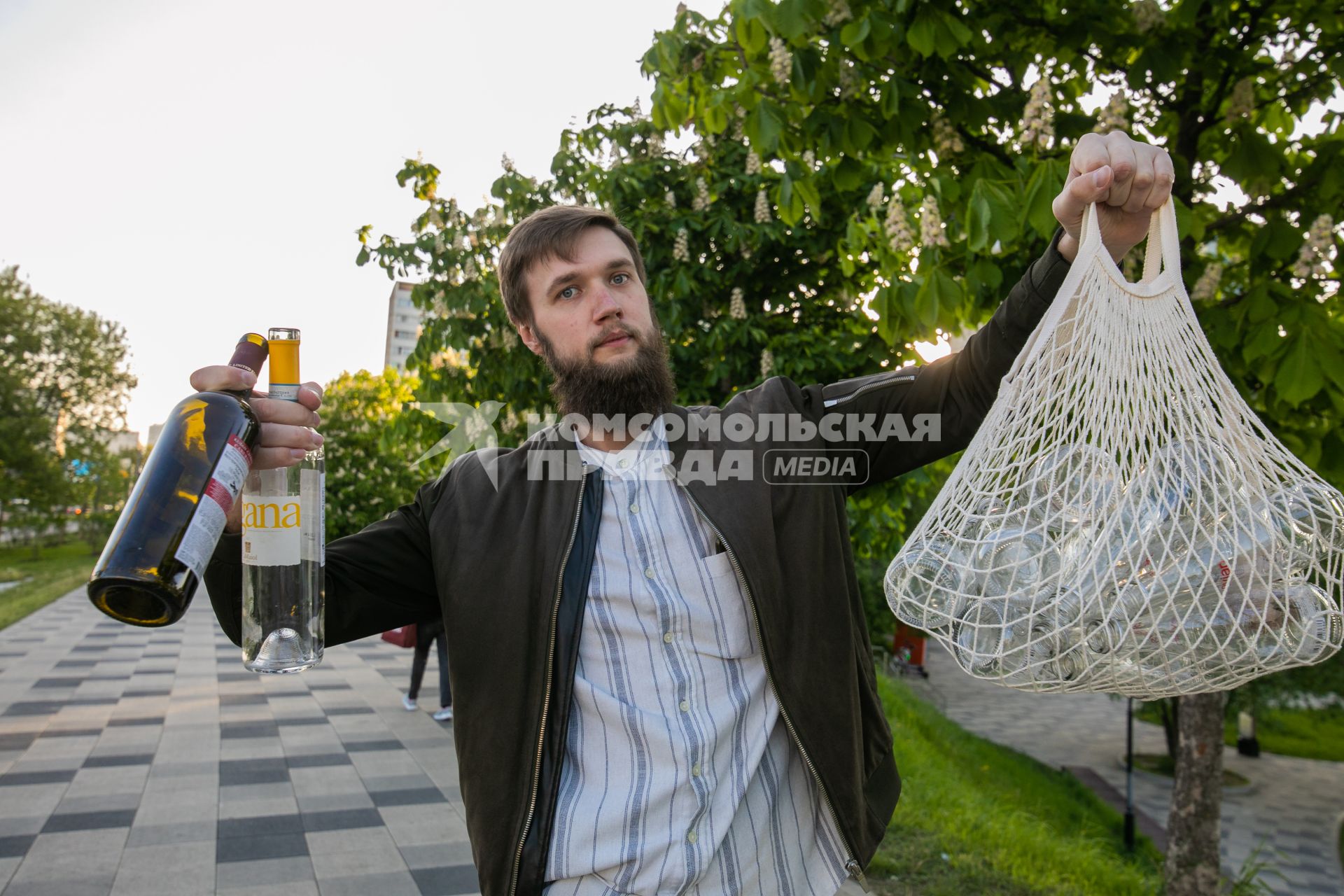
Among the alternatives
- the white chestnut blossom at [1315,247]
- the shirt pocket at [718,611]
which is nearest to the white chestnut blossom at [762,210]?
the white chestnut blossom at [1315,247]

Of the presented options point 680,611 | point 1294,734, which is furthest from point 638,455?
point 1294,734

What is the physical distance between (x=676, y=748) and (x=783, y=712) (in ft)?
0.65

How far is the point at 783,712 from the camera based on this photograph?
5.43ft

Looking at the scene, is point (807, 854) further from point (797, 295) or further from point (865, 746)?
point (797, 295)

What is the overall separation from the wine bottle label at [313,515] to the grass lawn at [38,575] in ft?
20.1

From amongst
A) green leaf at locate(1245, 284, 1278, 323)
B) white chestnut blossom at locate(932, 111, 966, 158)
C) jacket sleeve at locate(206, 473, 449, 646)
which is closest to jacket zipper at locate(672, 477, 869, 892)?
jacket sleeve at locate(206, 473, 449, 646)

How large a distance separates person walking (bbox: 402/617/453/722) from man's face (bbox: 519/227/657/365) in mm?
6501

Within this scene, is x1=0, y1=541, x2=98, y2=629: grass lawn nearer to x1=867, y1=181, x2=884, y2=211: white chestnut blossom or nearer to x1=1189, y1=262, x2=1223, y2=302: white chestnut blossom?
x1=867, y1=181, x2=884, y2=211: white chestnut blossom

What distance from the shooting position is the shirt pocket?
5.62ft

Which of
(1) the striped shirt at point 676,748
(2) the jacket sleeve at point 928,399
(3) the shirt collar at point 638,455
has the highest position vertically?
(2) the jacket sleeve at point 928,399

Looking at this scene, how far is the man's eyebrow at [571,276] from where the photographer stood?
6.68 ft

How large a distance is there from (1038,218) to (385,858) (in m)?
4.72

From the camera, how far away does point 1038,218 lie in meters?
2.53

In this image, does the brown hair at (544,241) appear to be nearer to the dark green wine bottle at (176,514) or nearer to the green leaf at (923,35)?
the dark green wine bottle at (176,514)
